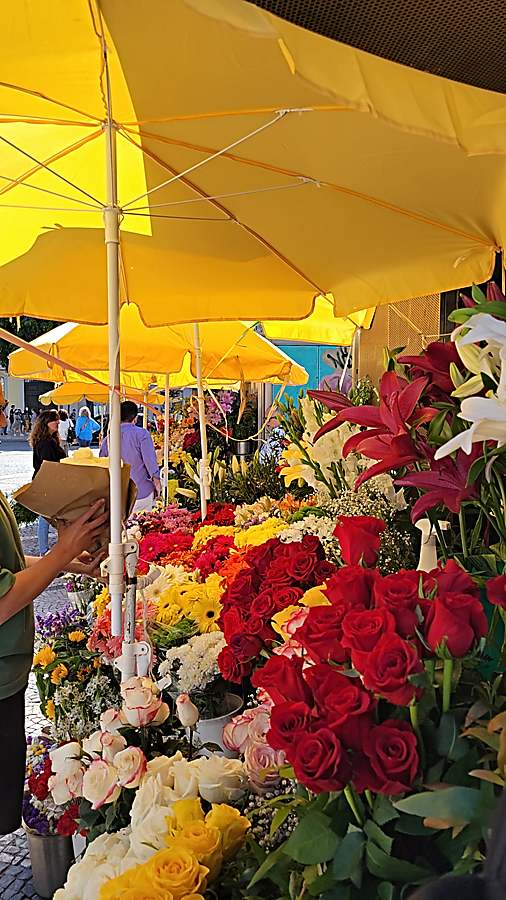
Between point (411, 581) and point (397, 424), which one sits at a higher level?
point (397, 424)

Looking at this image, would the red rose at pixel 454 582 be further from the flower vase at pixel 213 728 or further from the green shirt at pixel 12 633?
the green shirt at pixel 12 633

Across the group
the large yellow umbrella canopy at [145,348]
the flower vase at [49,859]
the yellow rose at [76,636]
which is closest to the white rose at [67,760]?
the yellow rose at [76,636]

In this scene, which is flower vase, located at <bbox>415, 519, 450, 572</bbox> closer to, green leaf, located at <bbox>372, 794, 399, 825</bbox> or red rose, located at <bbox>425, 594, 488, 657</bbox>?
red rose, located at <bbox>425, 594, 488, 657</bbox>

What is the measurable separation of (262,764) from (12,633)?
151 centimetres

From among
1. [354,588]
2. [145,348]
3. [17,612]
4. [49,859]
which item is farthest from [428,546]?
[145,348]

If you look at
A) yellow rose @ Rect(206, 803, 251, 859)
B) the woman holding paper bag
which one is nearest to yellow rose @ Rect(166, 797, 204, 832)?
yellow rose @ Rect(206, 803, 251, 859)

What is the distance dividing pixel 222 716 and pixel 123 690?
1.39ft

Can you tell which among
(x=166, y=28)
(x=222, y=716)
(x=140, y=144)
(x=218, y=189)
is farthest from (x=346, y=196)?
(x=222, y=716)

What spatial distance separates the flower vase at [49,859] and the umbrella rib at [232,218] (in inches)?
93.5

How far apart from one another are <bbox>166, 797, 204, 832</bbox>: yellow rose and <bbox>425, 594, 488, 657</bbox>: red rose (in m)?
0.54

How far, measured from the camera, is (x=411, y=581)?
99 centimetres

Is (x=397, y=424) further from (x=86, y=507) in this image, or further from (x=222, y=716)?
(x=86, y=507)

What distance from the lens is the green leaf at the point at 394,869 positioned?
2.72ft

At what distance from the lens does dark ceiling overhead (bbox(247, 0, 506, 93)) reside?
115 centimetres
